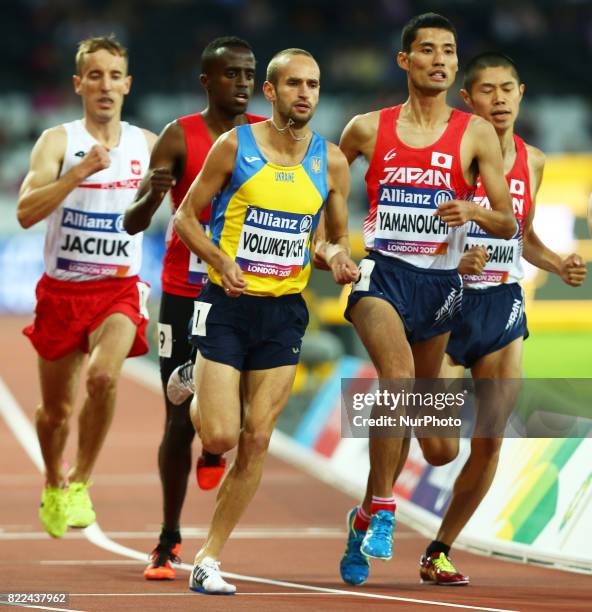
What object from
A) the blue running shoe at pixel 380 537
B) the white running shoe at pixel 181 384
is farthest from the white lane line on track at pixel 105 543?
the white running shoe at pixel 181 384

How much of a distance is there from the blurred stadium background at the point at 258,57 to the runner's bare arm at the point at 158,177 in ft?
66.8

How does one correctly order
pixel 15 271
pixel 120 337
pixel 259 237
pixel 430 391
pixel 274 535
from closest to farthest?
pixel 259 237
pixel 430 391
pixel 120 337
pixel 274 535
pixel 15 271

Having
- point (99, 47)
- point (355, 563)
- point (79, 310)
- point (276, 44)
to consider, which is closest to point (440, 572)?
point (355, 563)

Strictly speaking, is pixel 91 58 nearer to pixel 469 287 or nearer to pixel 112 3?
pixel 469 287

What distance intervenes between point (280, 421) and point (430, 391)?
8.39 m

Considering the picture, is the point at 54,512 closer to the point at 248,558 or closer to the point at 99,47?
the point at 248,558

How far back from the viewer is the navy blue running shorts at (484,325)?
→ 8.12 meters

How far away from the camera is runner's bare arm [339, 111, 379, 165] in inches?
305

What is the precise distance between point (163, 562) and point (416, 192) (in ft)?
7.97

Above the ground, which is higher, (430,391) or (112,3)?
(112,3)

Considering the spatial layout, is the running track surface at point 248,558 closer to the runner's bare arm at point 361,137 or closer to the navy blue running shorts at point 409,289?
the navy blue running shorts at point 409,289

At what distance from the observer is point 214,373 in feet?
23.6

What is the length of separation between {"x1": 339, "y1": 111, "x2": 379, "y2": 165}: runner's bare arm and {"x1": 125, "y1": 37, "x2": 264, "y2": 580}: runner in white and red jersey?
1.95 ft

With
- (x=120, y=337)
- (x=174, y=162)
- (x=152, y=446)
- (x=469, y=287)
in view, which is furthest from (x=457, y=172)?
(x=152, y=446)
